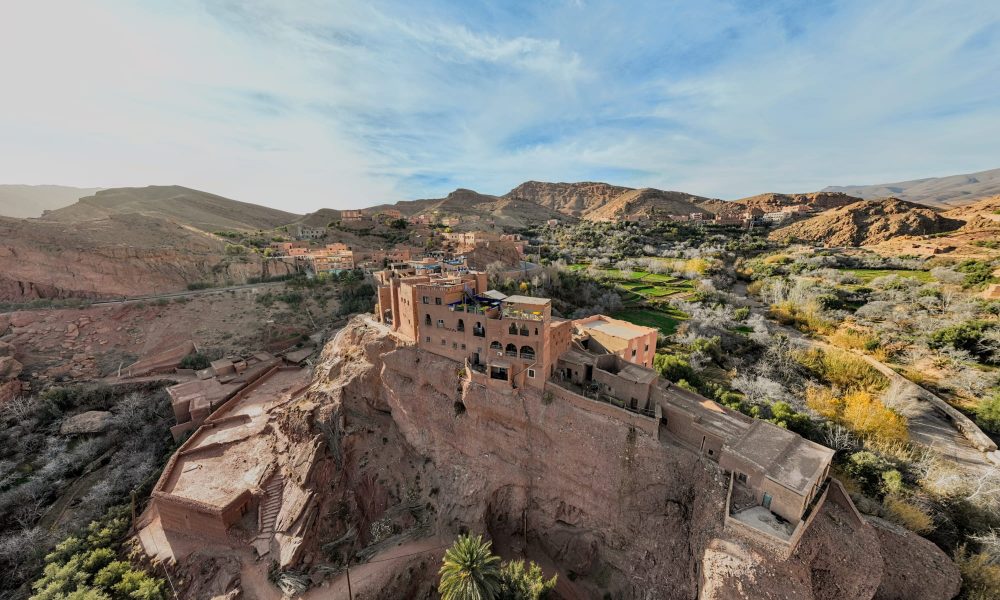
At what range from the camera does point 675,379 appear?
2931 cm

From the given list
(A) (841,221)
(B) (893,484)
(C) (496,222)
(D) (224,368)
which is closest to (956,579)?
(B) (893,484)

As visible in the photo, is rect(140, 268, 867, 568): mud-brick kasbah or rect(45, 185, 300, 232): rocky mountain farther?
rect(45, 185, 300, 232): rocky mountain

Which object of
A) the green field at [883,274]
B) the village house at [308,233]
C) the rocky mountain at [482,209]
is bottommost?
the green field at [883,274]

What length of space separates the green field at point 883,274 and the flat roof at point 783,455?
5420 centimetres

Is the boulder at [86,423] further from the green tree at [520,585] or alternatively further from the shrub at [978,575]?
the shrub at [978,575]

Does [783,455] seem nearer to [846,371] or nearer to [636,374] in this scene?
[636,374]

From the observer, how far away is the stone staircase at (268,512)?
24.8 m

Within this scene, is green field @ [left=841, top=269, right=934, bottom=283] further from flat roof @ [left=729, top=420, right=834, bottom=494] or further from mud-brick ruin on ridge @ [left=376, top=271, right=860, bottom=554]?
flat roof @ [left=729, top=420, right=834, bottom=494]

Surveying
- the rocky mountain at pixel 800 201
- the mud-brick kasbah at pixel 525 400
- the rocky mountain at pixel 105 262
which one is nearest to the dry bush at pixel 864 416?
the mud-brick kasbah at pixel 525 400

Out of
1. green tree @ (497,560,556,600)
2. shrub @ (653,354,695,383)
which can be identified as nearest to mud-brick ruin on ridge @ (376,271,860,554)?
shrub @ (653,354,695,383)

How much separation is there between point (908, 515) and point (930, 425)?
14442 mm

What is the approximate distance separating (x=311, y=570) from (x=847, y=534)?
30.3m

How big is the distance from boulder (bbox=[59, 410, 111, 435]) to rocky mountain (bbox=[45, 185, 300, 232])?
6590 cm

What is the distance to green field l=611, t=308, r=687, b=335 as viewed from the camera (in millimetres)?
44312
